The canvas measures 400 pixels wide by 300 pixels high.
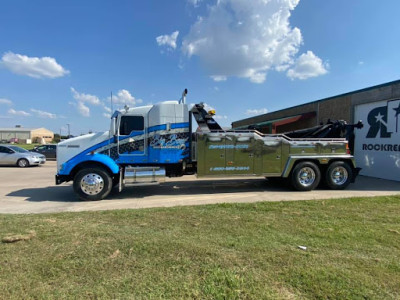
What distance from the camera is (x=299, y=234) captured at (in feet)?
13.6

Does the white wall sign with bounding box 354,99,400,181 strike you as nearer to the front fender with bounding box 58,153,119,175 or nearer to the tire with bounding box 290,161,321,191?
the tire with bounding box 290,161,321,191

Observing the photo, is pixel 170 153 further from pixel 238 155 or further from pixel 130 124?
pixel 238 155

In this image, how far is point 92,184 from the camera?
702 cm

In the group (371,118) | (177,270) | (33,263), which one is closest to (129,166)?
(33,263)

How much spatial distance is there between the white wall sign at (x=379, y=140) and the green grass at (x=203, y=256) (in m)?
6.38

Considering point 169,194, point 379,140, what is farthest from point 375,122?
point 169,194

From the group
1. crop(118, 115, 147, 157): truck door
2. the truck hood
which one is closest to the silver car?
the truck hood

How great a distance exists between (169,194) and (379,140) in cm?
960

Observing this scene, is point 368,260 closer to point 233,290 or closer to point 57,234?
point 233,290

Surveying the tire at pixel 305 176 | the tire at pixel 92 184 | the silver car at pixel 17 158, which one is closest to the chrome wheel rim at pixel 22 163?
the silver car at pixel 17 158

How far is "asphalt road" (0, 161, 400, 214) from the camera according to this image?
6465 mm

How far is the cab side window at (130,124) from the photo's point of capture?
7539mm

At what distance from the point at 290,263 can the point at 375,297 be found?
888mm

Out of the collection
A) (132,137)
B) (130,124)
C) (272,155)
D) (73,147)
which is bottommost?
(272,155)
